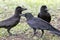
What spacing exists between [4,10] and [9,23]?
3.55 m

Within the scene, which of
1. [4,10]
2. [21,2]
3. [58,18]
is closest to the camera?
[58,18]

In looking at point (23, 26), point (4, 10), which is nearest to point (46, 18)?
point (23, 26)

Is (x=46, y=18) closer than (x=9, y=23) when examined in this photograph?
No

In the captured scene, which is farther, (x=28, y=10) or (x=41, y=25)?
(x=28, y=10)

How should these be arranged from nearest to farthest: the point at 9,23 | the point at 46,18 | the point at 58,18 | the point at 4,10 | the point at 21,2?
the point at 9,23
the point at 46,18
the point at 58,18
the point at 4,10
the point at 21,2

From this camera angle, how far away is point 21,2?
1483cm

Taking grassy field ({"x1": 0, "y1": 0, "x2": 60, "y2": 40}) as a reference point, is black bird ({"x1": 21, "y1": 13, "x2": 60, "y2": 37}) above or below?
above

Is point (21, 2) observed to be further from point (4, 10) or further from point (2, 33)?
point (2, 33)

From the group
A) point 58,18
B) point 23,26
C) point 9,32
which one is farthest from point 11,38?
point 58,18

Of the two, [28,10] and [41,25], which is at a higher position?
[41,25]

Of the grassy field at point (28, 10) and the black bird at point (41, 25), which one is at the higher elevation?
the black bird at point (41, 25)

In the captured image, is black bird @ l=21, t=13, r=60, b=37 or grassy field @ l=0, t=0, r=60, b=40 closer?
black bird @ l=21, t=13, r=60, b=37

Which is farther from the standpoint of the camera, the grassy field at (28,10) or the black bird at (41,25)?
the grassy field at (28,10)

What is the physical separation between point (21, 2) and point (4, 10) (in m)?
1.94
